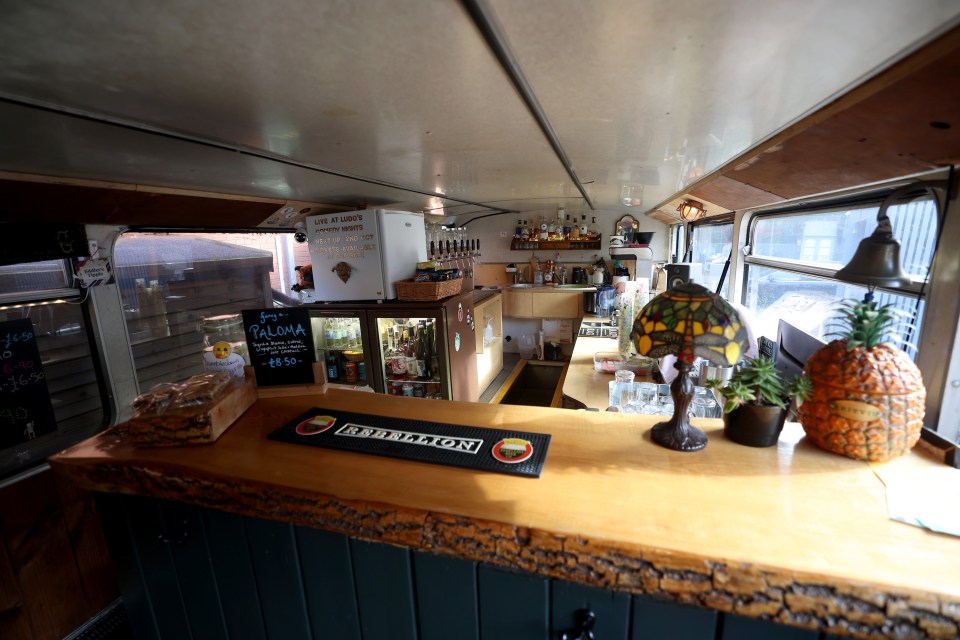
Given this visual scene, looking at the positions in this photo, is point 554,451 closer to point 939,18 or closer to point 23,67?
point 939,18

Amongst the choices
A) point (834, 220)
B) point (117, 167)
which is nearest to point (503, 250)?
point (834, 220)

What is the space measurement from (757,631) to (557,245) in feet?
18.0

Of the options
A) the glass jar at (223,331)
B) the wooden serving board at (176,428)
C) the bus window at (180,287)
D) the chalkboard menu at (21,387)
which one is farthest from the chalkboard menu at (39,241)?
the wooden serving board at (176,428)

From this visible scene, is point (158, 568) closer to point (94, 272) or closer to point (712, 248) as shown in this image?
point (94, 272)

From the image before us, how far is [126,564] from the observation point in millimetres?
1422

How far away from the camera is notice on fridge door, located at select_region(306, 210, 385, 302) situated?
2.99m

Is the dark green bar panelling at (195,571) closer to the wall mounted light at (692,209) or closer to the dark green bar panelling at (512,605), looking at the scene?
the dark green bar panelling at (512,605)

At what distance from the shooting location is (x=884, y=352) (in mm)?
955

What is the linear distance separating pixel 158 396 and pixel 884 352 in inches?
82.8

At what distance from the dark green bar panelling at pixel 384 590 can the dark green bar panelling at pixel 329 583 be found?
3 cm

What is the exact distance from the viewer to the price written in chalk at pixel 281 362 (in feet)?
5.23

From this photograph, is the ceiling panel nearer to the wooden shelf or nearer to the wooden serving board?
the wooden serving board

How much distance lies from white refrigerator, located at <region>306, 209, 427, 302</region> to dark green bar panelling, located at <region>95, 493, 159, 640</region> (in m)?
1.98

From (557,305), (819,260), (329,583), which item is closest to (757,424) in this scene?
(329,583)
